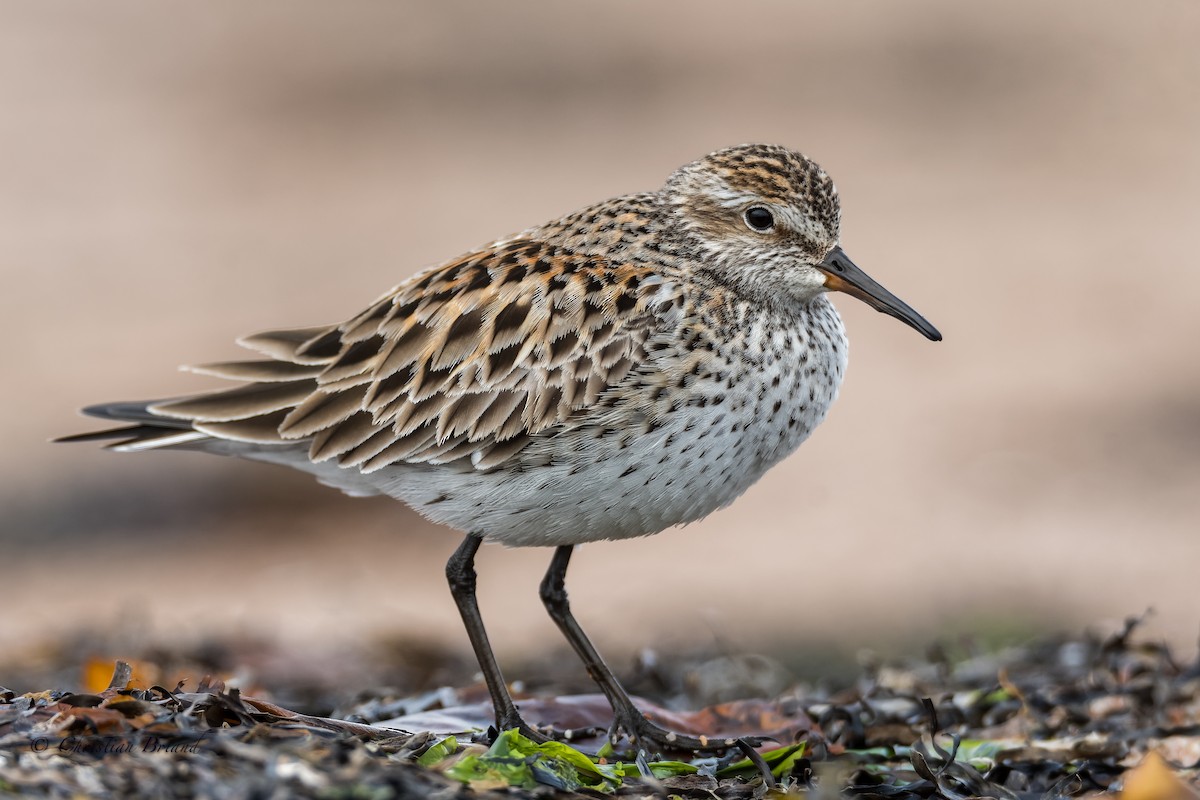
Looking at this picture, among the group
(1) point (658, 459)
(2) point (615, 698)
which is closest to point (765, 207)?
(1) point (658, 459)

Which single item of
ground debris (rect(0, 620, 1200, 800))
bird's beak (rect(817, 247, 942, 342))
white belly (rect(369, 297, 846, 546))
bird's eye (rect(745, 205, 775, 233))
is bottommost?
ground debris (rect(0, 620, 1200, 800))

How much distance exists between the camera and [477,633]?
6.00 metres

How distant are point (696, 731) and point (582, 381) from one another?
4.97ft

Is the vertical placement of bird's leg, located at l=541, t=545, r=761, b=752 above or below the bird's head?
below

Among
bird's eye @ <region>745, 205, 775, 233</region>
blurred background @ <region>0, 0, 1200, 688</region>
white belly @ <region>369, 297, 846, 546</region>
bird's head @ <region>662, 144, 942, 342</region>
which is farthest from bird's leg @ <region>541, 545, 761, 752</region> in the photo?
bird's eye @ <region>745, 205, 775, 233</region>

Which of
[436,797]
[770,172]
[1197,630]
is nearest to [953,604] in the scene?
[1197,630]

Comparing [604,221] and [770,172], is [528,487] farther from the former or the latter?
[770,172]

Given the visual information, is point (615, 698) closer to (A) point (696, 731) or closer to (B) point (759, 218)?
(A) point (696, 731)

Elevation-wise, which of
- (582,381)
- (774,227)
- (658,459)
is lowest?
(658,459)

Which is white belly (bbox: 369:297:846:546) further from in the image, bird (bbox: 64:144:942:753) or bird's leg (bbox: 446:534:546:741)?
bird's leg (bbox: 446:534:546:741)

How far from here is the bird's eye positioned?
19.9 feet

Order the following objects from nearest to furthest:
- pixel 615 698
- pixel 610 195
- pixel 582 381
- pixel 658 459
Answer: pixel 658 459
pixel 582 381
pixel 615 698
pixel 610 195

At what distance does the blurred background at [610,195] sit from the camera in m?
11.7

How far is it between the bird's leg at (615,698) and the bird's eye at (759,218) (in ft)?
5.05
